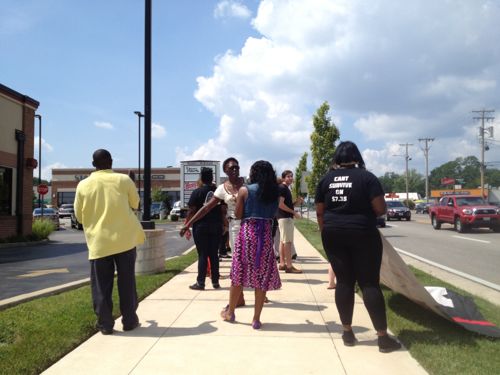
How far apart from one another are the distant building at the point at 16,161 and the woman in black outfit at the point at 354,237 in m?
16.2

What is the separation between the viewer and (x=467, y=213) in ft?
67.6

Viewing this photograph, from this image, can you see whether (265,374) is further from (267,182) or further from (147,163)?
(147,163)

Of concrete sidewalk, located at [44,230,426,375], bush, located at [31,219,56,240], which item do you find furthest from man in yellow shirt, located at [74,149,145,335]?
bush, located at [31,219,56,240]

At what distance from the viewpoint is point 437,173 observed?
598ft

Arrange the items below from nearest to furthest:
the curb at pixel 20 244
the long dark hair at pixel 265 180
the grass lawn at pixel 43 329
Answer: the grass lawn at pixel 43 329, the long dark hair at pixel 265 180, the curb at pixel 20 244

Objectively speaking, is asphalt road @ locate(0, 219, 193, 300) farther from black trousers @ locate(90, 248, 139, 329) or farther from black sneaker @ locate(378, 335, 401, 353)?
black sneaker @ locate(378, 335, 401, 353)

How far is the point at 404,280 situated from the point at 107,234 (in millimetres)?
3019

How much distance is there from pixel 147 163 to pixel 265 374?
5.67 metres

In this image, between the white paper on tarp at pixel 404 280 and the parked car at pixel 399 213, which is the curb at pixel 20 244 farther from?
the parked car at pixel 399 213

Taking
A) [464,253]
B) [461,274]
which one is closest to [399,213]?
[464,253]

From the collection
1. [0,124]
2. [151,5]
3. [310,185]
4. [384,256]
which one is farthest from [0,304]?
[310,185]

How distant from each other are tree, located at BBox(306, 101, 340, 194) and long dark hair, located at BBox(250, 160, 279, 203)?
19.2 meters

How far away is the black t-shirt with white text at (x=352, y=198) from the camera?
410cm

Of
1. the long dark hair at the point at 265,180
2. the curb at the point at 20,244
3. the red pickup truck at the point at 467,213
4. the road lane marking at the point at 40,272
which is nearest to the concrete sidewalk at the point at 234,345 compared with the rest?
the long dark hair at the point at 265,180
